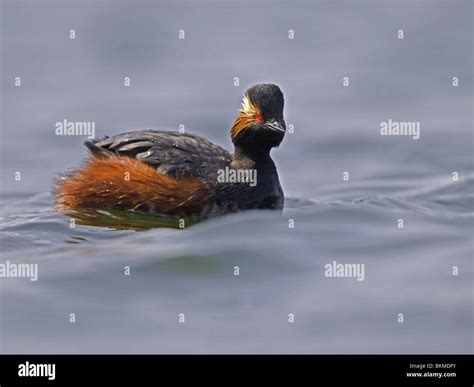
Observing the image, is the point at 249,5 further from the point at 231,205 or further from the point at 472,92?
the point at 231,205

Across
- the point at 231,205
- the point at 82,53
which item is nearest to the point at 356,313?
the point at 231,205

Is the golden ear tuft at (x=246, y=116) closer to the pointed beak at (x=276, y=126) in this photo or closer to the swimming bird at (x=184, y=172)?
the swimming bird at (x=184, y=172)

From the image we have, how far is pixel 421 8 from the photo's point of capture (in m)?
23.5

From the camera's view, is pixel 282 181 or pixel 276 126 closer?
pixel 276 126

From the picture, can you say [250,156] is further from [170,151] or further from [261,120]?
[170,151]

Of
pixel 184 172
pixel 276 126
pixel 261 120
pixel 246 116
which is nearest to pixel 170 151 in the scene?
pixel 184 172

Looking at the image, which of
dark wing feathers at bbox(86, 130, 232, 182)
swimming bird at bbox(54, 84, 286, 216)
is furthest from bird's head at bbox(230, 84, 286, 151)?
dark wing feathers at bbox(86, 130, 232, 182)

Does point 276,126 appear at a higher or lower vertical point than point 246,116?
lower

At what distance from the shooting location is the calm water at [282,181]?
42.0 feet

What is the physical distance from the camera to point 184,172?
593 inches

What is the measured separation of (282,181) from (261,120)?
2.91m

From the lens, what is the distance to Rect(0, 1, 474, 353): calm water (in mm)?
12797

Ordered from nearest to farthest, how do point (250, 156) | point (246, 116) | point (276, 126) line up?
1. point (276, 126)
2. point (246, 116)
3. point (250, 156)

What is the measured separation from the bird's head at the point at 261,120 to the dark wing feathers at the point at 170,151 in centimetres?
39
